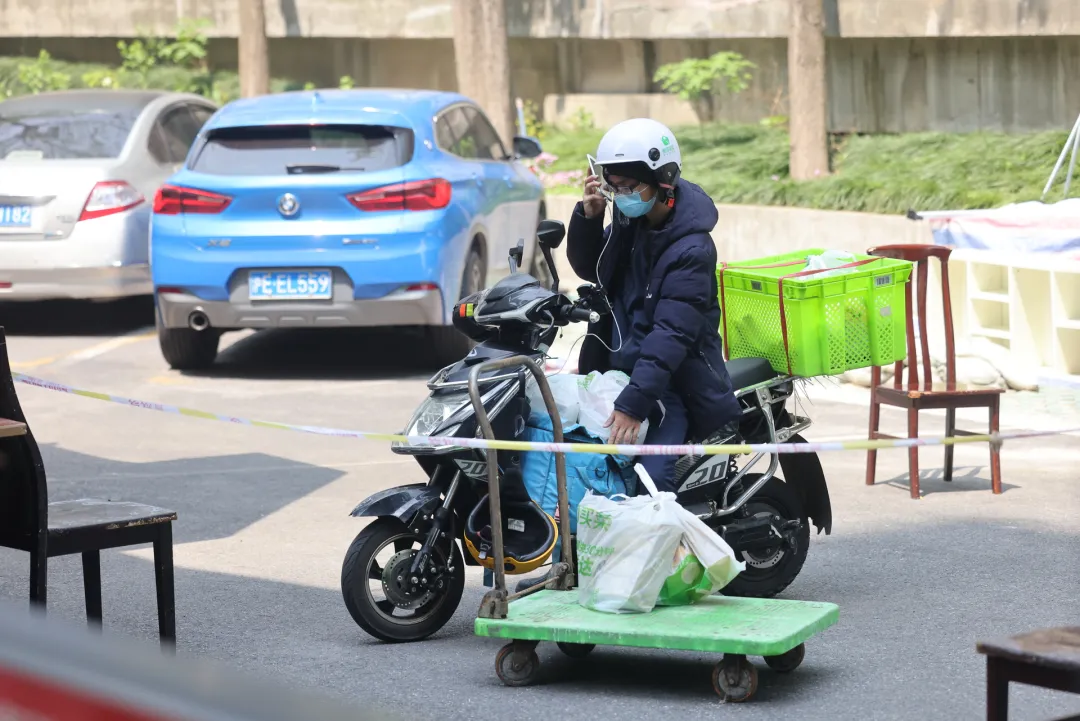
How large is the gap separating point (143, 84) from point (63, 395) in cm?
1294

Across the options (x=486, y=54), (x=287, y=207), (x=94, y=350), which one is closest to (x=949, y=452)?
(x=287, y=207)

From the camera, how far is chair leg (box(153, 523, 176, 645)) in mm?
4898

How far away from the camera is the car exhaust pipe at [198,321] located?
33.3 ft

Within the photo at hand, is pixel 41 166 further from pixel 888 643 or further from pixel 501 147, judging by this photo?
pixel 888 643

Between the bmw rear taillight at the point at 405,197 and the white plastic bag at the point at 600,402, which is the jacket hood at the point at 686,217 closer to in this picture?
the white plastic bag at the point at 600,402

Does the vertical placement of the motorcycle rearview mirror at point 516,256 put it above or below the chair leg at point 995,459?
above

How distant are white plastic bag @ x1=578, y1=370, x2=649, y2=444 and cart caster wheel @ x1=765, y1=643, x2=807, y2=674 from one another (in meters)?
0.80

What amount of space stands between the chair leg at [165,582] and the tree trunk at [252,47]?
16185mm

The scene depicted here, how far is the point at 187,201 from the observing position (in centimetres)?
1009

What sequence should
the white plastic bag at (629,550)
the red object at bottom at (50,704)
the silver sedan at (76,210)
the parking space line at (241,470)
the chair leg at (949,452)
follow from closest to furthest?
the red object at bottom at (50,704)
the white plastic bag at (629,550)
the chair leg at (949,452)
the parking space line at (241,470)
the silver sedan at (76,210)

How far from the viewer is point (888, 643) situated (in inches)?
202

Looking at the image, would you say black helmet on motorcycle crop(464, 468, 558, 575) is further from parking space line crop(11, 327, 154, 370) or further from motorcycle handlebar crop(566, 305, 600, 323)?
parking space line crop(11, 327, 154, 370)

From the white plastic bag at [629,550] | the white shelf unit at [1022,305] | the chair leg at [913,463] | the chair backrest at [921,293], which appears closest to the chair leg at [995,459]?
the chair backrest at [921,293]

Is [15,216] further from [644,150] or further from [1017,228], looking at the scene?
[644,150]
